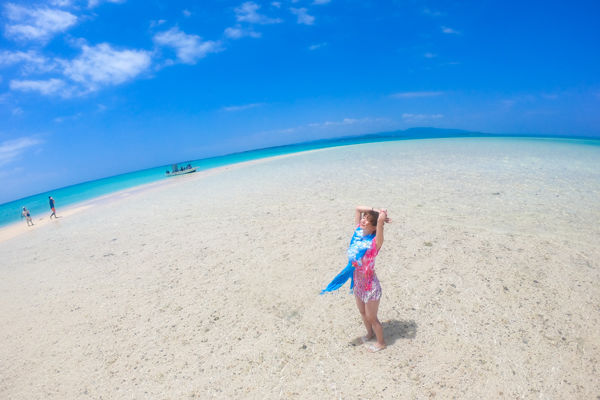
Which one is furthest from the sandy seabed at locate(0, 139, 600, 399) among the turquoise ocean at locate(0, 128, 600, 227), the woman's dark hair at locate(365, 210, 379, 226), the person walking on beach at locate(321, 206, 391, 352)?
the turquoise ocean at locate(0, 128, 600, 227)

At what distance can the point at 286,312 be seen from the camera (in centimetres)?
449

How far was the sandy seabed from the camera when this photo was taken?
319 centimetres

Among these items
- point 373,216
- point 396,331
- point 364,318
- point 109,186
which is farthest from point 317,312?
point 109,186

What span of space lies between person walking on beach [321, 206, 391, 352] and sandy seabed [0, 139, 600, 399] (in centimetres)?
71

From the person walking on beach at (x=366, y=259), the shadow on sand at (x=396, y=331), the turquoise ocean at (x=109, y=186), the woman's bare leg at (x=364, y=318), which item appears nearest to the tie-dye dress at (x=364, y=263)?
the person walking on beach at (x=366, y=259)

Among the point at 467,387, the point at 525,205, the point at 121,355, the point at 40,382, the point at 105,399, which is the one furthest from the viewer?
the point at 525,205

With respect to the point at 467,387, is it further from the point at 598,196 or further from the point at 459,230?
the point at 598,196

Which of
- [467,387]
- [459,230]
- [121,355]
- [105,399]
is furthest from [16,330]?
[459,230]

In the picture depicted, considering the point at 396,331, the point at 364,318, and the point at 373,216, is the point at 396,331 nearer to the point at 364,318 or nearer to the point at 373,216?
the point at 364,318

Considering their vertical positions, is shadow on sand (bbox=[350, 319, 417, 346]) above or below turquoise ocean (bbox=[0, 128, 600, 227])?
above

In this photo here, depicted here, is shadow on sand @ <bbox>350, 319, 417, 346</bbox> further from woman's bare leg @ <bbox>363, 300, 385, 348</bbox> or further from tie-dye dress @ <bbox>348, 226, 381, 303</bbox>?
tie-dye dress @ <bbox>348, 226, 381, 303</bbox>

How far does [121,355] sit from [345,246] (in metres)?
4.59

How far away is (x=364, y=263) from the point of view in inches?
122

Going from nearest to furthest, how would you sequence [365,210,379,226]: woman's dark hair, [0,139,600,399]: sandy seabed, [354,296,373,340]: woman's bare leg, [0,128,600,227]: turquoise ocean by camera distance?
[365,210,379,226]: woman's dark hair → [0,139,600,399]: sandy seabed → [354,296,373,340]: woman's bare leg → [0,128,600,227]: turquoise ocean
